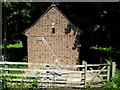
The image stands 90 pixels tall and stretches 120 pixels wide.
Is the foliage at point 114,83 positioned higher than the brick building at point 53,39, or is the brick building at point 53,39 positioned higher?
the brick building at point 53,39

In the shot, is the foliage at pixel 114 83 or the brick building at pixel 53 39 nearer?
the foliage at pixel 114 83

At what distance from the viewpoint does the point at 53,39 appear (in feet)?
49.8

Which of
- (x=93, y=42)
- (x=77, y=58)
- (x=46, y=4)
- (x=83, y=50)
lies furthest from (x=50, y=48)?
(x=46, y=4)

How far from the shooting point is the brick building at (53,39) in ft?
49.3

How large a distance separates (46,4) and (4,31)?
634 centimetres

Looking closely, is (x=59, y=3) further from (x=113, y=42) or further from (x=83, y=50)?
(x=113, y=42)

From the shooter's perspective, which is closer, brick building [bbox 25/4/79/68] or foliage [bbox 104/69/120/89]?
foliage [bbox 104/69/120/89]

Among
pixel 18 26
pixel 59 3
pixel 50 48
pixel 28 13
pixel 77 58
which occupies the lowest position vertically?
pixel 77 58

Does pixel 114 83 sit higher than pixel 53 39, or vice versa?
pixel 53 39

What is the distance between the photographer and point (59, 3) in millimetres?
20609

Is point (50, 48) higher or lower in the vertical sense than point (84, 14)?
lower

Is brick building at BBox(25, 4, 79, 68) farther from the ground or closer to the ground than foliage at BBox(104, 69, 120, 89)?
farther from the ground

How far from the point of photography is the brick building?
1503 cm

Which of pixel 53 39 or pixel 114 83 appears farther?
pixel 53 39
